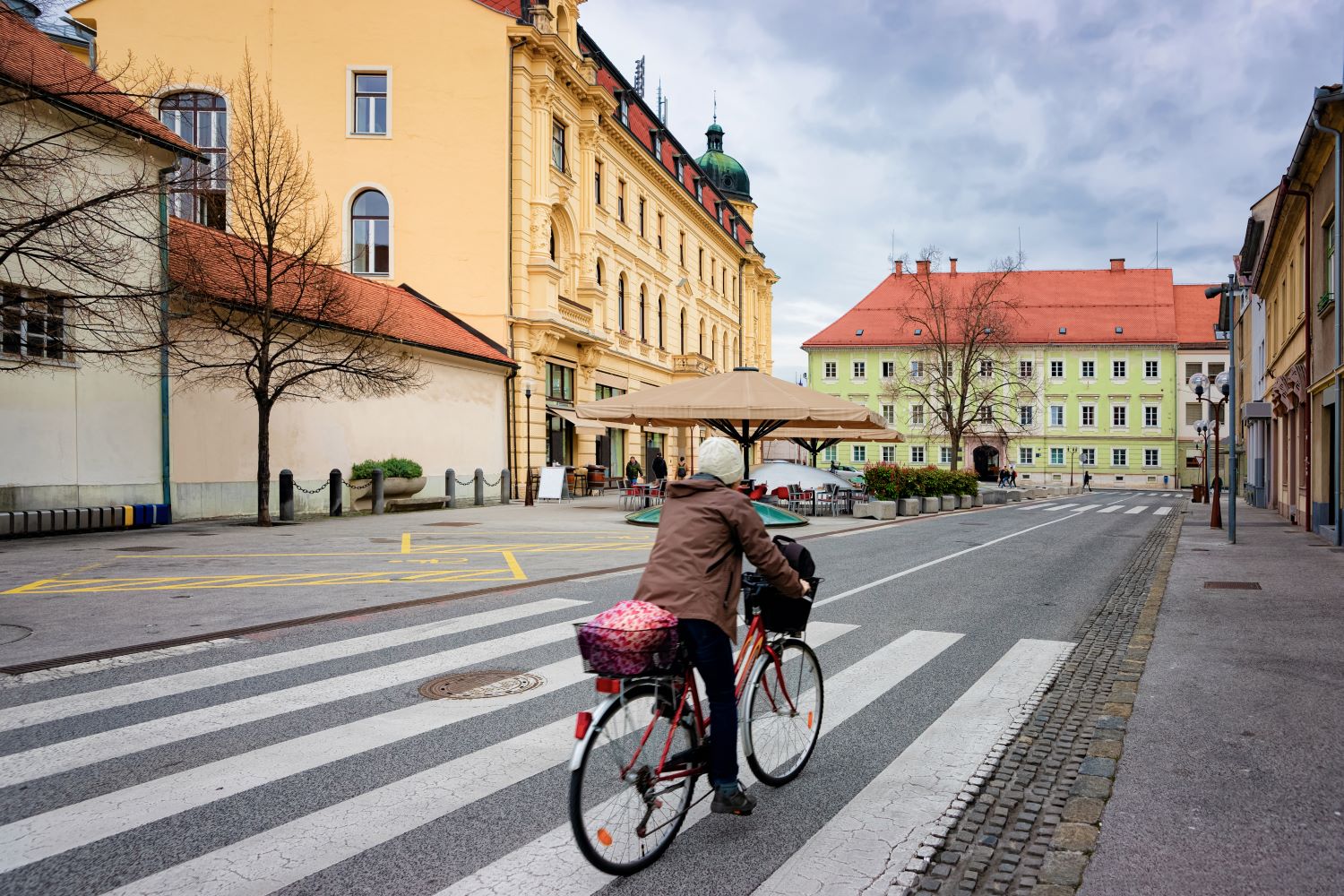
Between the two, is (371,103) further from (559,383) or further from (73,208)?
(73,208)

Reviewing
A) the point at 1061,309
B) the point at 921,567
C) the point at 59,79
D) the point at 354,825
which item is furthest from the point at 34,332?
the point at 1061,309

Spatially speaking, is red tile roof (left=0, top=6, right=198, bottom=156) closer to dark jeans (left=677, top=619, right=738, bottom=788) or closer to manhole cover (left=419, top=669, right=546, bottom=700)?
manhole cover (left=419, top=669, right=546, bottom=700)

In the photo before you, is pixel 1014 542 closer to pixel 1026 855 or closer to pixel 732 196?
pixel 1026 855

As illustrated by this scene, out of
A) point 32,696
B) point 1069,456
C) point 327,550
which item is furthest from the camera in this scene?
point 1069,456

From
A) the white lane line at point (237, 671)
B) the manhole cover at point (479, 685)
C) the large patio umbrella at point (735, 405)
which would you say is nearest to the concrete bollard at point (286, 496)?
the large patio umbrella at point (735, 405)

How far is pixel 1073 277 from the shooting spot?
75438 millimetres

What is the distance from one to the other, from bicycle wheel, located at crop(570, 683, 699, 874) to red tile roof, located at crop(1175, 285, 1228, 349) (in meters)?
75.7

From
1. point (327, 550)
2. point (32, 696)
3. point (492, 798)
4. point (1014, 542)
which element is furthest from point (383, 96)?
point (492, 798)

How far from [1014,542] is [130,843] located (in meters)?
16.8

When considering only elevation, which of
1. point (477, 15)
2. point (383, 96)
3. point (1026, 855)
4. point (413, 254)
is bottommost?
point (1026, 855)

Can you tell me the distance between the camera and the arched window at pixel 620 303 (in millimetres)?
39719

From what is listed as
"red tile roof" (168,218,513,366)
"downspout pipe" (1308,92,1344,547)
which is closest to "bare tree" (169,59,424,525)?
"red tile roof" (168,218,513,366)

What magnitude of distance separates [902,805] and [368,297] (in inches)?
974

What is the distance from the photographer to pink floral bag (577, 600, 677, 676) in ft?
11.7
